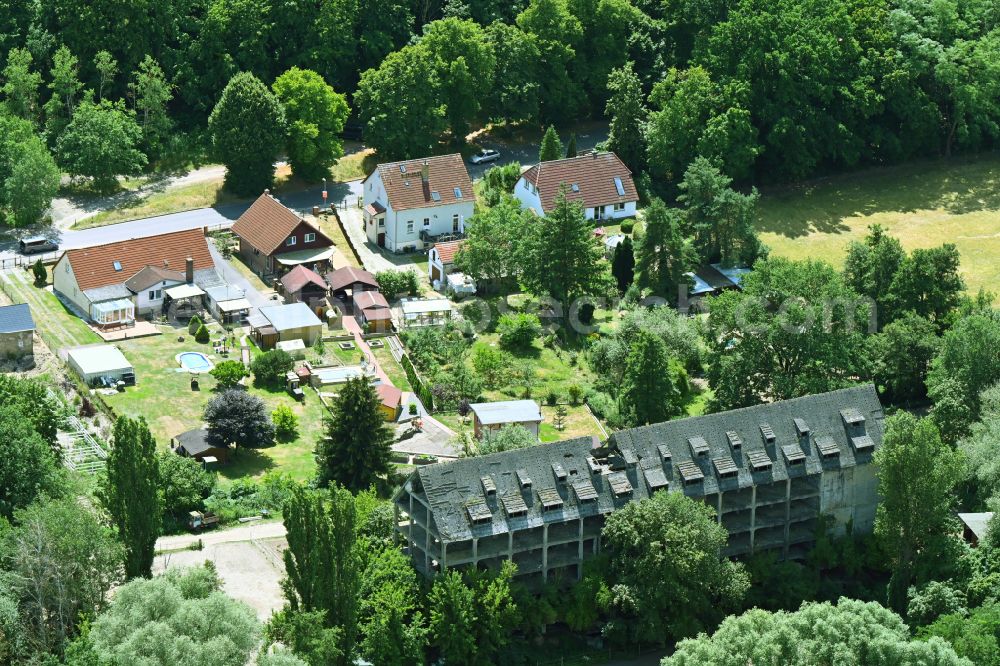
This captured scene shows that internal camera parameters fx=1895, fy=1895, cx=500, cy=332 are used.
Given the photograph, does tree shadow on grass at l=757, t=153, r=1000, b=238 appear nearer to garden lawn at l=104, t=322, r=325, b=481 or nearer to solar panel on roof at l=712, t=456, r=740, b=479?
solar panel on roof at l=712, t=456, r=740, b=479

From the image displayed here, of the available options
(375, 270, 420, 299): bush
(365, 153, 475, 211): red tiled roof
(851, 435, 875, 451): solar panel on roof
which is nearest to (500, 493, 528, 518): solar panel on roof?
(851, 435, 875, 451): solar panel on roof

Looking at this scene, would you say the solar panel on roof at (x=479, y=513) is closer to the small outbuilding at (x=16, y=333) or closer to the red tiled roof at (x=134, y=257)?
the small outbuilding at (x=16, y=333)

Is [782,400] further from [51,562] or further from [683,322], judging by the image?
[51,562]

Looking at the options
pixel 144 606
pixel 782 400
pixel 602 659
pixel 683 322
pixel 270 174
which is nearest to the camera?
pixel 144 606

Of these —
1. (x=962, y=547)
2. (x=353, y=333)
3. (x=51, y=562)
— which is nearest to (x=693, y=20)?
(x=353, y=333)

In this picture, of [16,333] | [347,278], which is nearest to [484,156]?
[347,278]

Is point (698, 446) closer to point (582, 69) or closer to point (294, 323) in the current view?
point (294, 323)
